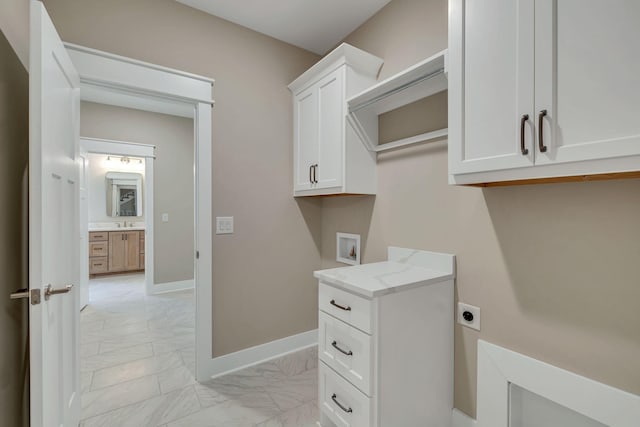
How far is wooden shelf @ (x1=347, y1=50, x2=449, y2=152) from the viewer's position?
1463mm

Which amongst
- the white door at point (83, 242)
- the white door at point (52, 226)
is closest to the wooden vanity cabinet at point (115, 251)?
the white door at point (83, 242)

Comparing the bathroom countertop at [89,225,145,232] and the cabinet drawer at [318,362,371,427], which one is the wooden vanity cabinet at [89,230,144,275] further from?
the cabinet drawer at [318,362,371,427]

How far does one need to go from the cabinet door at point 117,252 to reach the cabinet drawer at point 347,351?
534cm

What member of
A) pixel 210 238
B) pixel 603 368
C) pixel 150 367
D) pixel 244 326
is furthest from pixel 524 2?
pixel 150 367

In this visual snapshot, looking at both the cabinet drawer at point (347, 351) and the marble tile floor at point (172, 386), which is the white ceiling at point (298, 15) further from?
the marble tile floor at point (172, 386)

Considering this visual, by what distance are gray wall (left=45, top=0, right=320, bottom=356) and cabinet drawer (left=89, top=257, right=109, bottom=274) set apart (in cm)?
439

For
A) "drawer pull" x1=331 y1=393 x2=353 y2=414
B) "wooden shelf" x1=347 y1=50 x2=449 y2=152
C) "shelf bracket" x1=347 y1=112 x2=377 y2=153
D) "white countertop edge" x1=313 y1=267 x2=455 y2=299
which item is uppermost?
"wooden shelf" x1=347 y1=50 x2=449 y2=152

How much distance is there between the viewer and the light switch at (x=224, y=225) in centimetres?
225

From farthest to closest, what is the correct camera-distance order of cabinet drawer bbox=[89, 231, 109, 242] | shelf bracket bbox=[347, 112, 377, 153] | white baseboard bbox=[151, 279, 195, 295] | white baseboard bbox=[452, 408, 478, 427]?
1. cabinet drawer bbox=[89, 231, 109, 242]
2. white baseboard bbox=[151, 279, 195, 295]
3. shelf bracket bbox=[347, 112, 377, 153]
4. white baseboard bbox=[452, 408, 478, 427]

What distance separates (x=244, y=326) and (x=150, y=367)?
2.61 feet

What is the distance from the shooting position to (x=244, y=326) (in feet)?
7.82

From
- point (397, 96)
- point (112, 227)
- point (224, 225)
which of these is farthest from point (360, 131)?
point (112, 227)

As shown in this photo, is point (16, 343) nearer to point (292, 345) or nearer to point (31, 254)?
point (31, 254)

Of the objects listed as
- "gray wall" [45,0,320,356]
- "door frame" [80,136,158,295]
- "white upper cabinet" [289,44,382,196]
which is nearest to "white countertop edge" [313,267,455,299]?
"white upper cabinet" [289,44,382,196]
